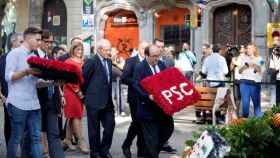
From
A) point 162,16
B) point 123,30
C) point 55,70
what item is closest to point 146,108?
point 55,70

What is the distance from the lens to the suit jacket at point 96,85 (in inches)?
380

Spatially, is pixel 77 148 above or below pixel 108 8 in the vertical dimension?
below

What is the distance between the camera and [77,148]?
11.2 metres

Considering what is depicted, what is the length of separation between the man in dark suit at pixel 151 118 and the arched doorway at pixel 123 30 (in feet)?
68.1

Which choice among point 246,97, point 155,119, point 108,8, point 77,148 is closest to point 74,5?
point 108,8

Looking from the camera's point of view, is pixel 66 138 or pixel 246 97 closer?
pixel 66 138

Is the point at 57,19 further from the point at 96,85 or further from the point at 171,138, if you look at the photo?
the point at 96,85

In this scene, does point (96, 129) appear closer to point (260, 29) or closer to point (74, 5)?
point (260, 29)

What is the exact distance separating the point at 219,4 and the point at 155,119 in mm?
19095

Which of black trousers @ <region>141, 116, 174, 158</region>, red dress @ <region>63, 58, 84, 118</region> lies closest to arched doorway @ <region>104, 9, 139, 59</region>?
red dress @ <region>63, 58, 84, 118</region>

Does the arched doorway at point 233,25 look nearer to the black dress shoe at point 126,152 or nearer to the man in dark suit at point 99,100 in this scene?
the black dress shoe at point 126,152

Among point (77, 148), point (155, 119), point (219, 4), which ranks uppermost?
point (219, 4)

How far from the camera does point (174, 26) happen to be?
29.4 meters

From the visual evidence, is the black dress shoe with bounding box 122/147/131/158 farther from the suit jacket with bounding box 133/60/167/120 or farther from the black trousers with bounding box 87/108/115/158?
the suit jacket with bounding box 133/60/167/120
